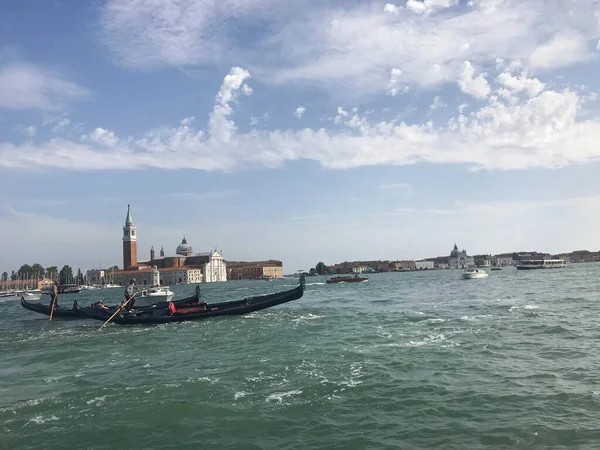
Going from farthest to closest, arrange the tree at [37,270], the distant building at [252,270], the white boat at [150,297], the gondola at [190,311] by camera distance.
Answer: the distant building at [252,270] < the tree at [37,270] < the white boat at [150,297] < the gondola at [190,311]

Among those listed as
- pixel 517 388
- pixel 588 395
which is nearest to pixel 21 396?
pixel 517 388

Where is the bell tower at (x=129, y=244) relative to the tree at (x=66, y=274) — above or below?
above

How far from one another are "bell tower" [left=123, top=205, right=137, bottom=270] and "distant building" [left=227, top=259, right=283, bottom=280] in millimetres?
38588

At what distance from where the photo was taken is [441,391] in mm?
10000

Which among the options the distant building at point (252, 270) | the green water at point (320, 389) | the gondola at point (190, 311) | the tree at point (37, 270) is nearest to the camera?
the green water at point (320, 389)

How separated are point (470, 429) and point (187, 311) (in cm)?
2190

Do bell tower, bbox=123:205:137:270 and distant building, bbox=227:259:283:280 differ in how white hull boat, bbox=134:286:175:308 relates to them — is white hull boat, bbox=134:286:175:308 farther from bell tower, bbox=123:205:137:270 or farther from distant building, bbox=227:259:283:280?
distant building, bbox=227:259:283:280

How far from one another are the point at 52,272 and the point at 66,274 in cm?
405

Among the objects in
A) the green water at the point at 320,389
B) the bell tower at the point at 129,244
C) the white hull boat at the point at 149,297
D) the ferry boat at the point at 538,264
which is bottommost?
the ferry boat at the point at 538,264

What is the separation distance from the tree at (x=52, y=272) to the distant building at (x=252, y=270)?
5638cm

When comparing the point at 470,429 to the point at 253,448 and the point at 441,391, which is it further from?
the point at 253,448

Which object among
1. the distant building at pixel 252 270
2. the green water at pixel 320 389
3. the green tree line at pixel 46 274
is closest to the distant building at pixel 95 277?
the green tree line at pixel 46 274

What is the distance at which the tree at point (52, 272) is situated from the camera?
149575mm

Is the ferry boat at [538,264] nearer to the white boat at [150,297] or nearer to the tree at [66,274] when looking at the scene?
the white boat at [150,297]
